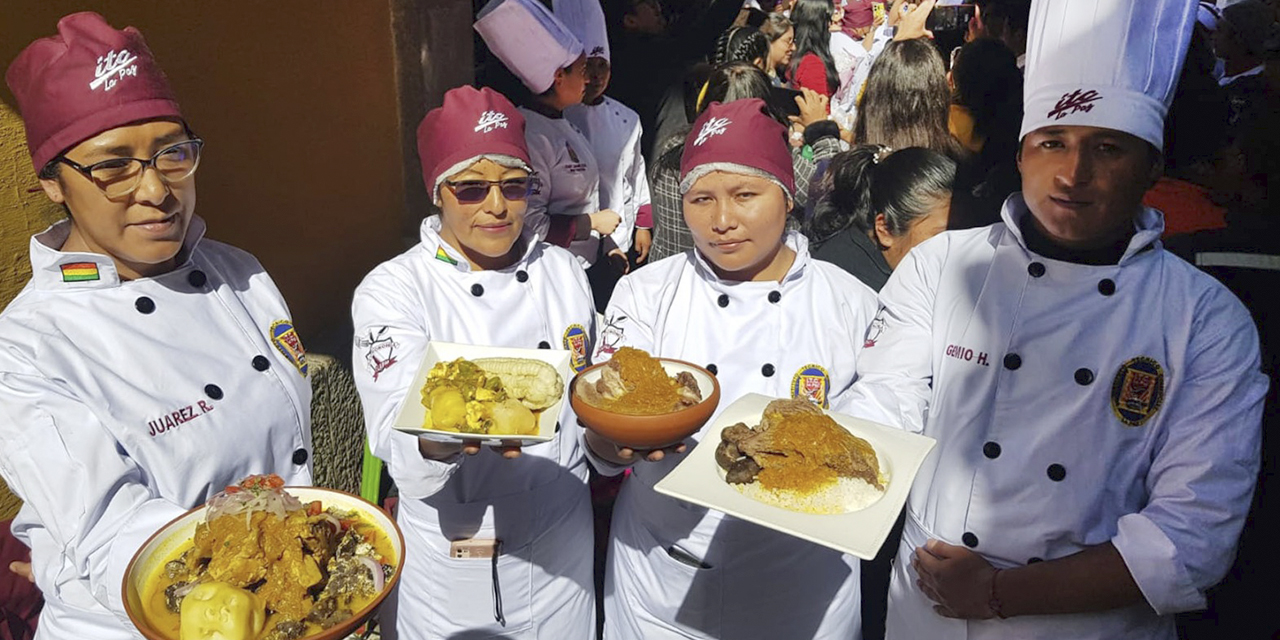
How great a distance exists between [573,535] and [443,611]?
57 cm

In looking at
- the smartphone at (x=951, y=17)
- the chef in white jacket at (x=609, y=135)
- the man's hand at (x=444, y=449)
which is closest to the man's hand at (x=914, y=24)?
the smartphone at (x=951, y=17)

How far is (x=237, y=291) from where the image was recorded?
101 inches

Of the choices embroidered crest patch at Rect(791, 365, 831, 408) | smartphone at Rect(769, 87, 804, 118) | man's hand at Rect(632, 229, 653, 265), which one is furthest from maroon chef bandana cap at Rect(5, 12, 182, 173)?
smartphone at Rect(769, 87, 804, 118)

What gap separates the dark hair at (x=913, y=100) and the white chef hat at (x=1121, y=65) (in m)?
2.46

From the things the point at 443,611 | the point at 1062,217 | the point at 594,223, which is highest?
the point at 1062,217

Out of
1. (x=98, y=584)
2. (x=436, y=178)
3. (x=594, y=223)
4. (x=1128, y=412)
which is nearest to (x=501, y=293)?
(x=436, y=178)

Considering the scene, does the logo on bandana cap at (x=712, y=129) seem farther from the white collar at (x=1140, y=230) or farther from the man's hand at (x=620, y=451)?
the man's hand at (x=620, y=451)

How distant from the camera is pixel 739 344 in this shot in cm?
276

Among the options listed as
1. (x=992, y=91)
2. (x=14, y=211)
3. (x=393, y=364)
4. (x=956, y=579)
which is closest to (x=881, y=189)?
(x=992, y=91)

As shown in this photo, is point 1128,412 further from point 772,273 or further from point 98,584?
point 98,584

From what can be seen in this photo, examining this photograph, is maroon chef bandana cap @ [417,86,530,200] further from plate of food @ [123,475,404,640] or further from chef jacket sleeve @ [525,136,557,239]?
chef jacket sleeve @ [525,136,557,239]

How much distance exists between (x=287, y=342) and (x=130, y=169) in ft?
2.42

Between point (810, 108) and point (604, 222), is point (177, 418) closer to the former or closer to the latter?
point (604, 222)

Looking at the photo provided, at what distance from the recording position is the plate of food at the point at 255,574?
164 cm
